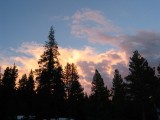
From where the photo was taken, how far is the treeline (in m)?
54.4

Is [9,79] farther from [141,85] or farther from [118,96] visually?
[141,85]

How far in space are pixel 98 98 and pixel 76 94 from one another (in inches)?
325

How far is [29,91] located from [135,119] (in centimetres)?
3886

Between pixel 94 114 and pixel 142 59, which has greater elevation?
Answer: pixel 142 59

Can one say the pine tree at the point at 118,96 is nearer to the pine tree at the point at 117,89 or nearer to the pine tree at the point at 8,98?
the pine tree at the point at 117,89

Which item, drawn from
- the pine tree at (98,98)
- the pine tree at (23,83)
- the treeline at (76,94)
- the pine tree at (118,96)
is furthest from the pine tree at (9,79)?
the pine tree at (118,96)

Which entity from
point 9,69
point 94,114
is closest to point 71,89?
point 94,114

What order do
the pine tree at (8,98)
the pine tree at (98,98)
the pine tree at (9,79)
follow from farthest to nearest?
the pine tree at (98,98), the pine tree at (9,79), the pine tree at (8,98)

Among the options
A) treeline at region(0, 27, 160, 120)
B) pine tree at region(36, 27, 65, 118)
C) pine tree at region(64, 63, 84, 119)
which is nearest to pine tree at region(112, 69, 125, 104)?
treeline at region(0, 27, 160, 120)

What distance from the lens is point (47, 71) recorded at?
53500mm

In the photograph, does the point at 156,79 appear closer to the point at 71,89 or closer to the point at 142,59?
the point at 142,59

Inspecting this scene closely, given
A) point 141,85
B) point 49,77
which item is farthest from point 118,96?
point 49,77

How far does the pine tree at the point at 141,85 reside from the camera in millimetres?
60188

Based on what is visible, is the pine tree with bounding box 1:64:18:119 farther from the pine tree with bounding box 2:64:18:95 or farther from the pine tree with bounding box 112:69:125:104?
the pine tree with bounding box 112:69:125:104
